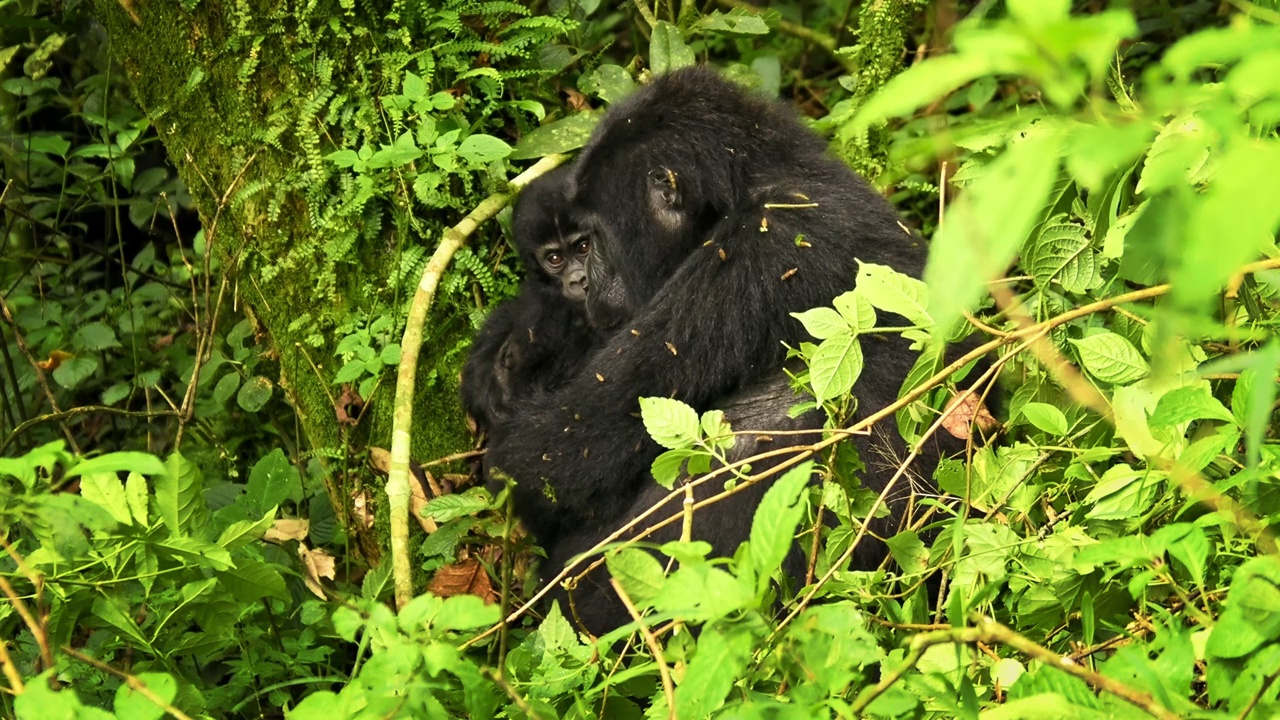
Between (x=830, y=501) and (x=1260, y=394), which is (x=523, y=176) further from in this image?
(x=1260, y=394)

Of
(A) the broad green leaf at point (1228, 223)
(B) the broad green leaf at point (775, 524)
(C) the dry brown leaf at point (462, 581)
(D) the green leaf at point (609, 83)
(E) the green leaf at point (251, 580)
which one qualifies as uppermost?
(A) the broad green leaf at point (1228, 223)

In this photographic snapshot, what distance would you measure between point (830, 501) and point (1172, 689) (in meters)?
0.80

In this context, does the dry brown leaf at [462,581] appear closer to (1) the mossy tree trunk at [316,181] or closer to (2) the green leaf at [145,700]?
(1) the mossy tree trunk at [316,181]

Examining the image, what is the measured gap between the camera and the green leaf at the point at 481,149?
3.20 meters

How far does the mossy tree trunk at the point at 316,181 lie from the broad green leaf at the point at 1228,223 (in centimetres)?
273

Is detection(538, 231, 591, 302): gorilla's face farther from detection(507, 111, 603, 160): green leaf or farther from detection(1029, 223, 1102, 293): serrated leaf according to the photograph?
detection(1029, 223, 1102, 293): serrated leaf

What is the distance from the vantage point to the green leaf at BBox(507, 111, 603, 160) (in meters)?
3.50

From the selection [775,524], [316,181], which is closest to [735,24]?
[316,181]

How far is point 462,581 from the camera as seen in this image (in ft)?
10.8

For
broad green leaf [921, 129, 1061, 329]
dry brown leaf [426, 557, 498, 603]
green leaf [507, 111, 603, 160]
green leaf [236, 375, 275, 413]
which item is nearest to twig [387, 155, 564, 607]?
green leaf [507, 111, 603, 160]

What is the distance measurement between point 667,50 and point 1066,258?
1878 millimetres

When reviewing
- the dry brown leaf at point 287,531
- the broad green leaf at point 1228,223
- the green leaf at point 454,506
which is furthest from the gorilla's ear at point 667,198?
the broad green leaf at point 1228,223

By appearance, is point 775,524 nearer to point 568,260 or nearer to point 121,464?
point 121,464

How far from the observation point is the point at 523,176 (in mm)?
3471
